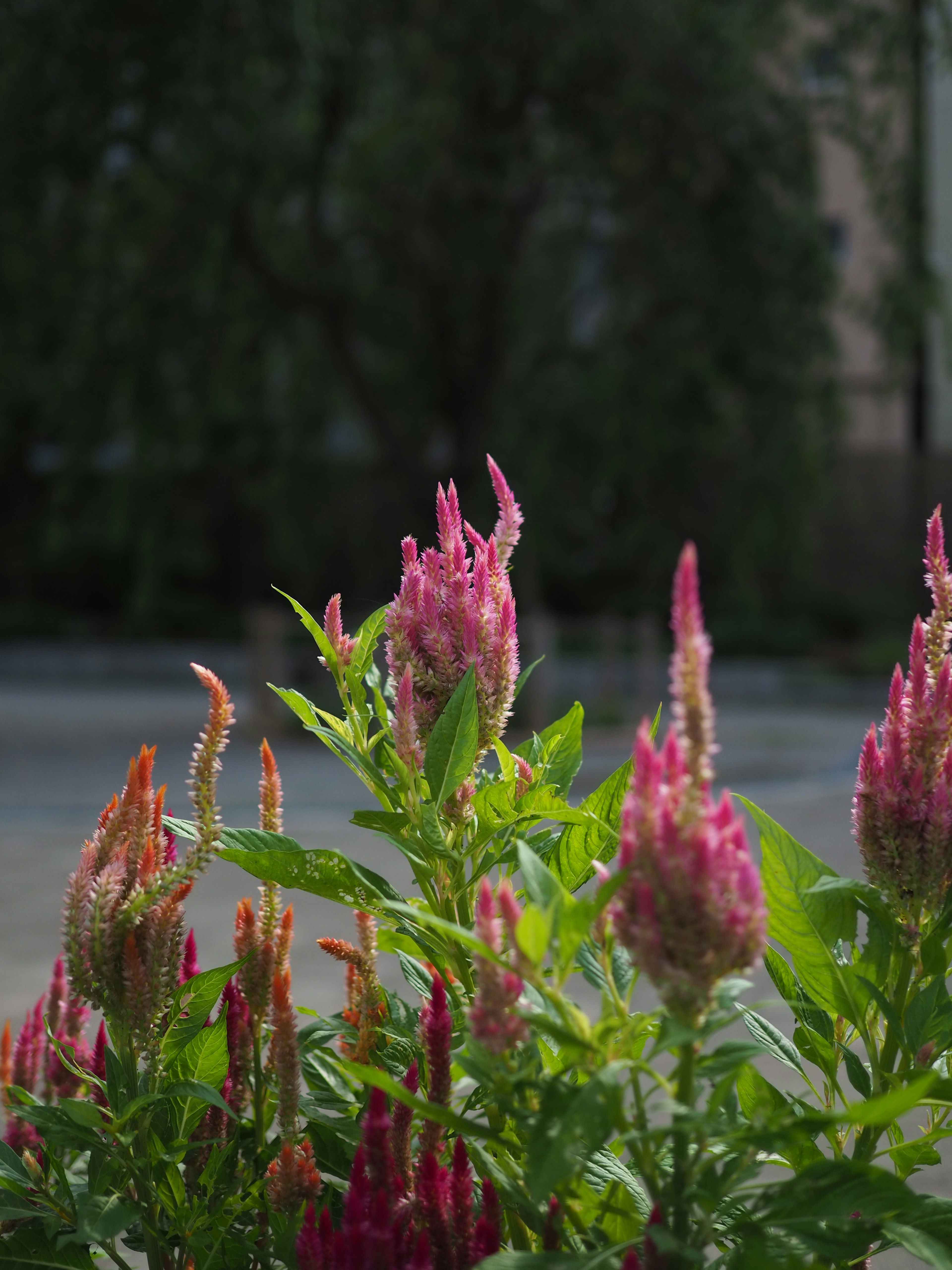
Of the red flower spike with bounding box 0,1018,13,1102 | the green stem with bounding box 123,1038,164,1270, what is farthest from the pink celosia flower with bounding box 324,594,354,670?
the red flower spike with bounding box 0,1018,13,1102

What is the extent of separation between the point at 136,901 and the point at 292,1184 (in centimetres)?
33

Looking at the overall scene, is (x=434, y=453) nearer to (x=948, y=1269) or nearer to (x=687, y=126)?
(x=687, y=126)

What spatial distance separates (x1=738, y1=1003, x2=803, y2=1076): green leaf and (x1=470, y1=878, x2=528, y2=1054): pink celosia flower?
48 cm

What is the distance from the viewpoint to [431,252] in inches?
417

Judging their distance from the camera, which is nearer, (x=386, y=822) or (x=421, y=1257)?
(x=421, y=1257)

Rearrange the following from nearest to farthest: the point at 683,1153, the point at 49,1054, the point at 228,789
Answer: the point at 683,1153
the point at 49,1054
the point at 228,789

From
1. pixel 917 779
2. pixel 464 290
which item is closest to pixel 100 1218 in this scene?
pixel 917 779

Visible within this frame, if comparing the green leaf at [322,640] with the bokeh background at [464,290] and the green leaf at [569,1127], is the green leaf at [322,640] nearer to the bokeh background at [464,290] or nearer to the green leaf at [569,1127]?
the green leaf at [569,1127]

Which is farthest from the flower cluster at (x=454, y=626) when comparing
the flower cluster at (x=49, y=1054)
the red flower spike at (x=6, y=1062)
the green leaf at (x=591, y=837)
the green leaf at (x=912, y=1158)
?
the red flower spike at (x=6, y=1062)

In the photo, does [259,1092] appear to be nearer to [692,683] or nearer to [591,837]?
[591,837]

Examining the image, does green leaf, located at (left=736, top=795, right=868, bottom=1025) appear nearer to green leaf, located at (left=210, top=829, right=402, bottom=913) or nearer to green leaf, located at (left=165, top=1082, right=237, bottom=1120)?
green leaf, located at (left=210, top=829, right=402, bottom=913)

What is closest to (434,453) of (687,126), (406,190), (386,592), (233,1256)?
(386,592)

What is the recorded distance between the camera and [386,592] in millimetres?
17391

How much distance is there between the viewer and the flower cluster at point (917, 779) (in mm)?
1120
